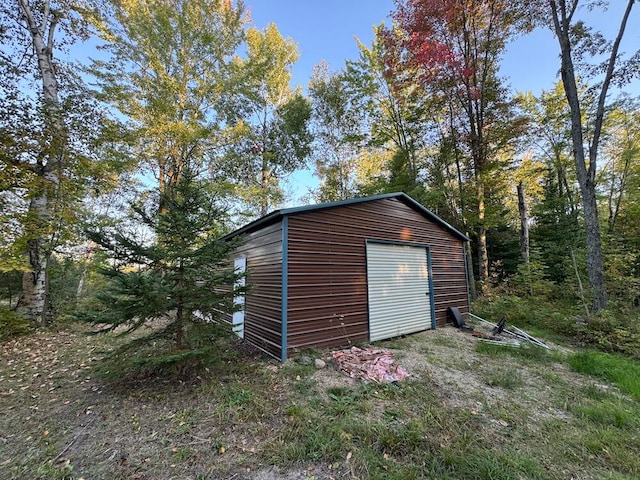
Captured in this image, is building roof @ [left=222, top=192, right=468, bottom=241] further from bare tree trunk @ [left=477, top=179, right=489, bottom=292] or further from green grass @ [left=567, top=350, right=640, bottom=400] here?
green grass @ [left=567, top=350, right=640, bottom=400]

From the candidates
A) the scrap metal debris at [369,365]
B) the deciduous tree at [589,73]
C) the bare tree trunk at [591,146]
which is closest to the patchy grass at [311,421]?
the scrap metal debris at [369,365]

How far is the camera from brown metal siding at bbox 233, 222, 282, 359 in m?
4.66

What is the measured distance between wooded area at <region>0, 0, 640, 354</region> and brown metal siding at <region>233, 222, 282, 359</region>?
0.95 metres

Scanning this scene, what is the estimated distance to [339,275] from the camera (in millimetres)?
5312

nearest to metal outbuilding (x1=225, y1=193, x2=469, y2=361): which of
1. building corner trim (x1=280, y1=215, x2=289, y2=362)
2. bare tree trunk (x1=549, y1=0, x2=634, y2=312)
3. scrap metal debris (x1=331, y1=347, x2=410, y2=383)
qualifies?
building corner trim (x1=280, y1=215, x2=289, y2=362)

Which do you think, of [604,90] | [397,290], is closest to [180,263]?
[397,290]

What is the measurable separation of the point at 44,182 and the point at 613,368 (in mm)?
10998

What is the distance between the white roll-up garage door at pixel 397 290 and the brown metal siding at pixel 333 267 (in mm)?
249

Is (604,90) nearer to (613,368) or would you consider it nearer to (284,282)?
(613,368)

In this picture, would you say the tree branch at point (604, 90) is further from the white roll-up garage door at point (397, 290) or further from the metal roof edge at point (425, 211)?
the white roll-up garage door at point (397, 290)

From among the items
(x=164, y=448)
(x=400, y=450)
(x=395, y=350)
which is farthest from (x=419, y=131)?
(x=164, y=448)

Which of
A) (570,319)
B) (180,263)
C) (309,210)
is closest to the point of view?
(180,263)

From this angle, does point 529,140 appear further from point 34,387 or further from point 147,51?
point 34,387

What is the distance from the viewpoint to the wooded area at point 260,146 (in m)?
4.40
